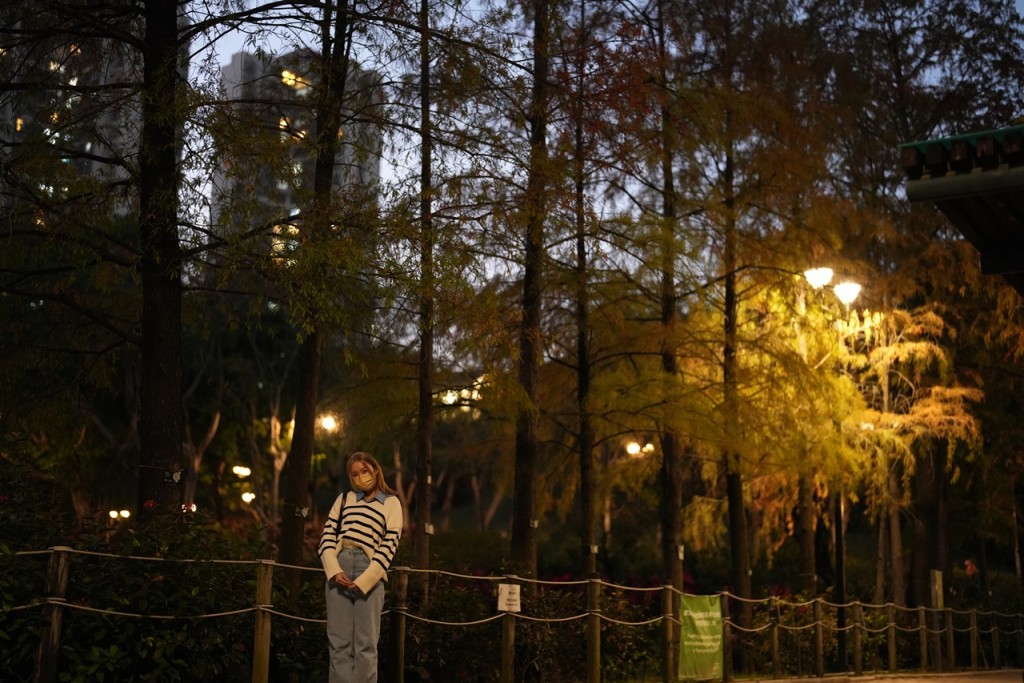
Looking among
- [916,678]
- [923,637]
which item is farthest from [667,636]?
[923,637]

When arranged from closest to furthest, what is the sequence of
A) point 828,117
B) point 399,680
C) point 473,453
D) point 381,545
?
point 381,545
point 399,680
point 473,453
point 828,117

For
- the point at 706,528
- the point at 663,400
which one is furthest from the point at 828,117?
the point at 706,528

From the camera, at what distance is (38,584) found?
10.0 m

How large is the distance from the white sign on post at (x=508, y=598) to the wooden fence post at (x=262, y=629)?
115 inches

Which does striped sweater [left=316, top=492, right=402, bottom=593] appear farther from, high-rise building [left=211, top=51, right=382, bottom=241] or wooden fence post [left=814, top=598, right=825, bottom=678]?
wooden fence post [left=814, top=598, right=825, bottom=678]

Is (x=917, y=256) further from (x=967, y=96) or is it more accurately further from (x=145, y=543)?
(x=145, y=543)

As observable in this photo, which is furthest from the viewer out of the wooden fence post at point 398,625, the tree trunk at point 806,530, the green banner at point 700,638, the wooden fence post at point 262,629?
the tree trunk at point 806,530

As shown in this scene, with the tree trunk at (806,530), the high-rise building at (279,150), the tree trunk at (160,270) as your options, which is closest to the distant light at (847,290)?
the tree trunk at (806,530)

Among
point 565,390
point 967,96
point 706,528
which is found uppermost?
point 967,96

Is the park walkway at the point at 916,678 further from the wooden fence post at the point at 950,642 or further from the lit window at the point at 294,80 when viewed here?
the lit window at the point at 294,80

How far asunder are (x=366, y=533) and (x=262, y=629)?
5.21 ft

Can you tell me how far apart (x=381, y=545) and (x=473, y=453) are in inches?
448

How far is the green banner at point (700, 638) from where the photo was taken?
1577 cm

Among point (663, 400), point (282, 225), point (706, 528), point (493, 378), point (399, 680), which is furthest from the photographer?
point (706, 528)
